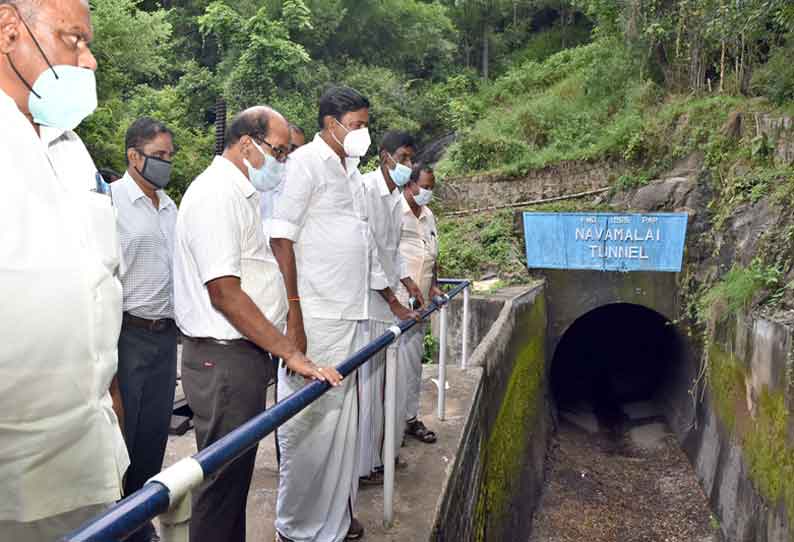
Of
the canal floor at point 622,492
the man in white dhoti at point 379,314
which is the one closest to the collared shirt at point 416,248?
the man in white dhoti at point 379,314

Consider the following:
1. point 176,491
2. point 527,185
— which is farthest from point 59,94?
point 527,185

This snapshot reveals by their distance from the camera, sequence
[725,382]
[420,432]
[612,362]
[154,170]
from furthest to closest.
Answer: [612,362]
[725,382]
[420,432]
[154,170]

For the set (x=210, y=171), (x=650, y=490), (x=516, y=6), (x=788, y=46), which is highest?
(x=516, y=6)

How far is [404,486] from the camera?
3436mm

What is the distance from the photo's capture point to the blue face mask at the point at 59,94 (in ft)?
4.65

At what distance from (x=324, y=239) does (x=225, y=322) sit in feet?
2.24

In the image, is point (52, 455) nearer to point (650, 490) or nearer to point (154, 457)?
point (154, 457)

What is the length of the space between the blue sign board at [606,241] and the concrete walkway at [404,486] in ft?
20.0

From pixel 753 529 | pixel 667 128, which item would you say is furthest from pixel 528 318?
pixel 667 128

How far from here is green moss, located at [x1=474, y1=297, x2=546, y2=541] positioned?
508cm

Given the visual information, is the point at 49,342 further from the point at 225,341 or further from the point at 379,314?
the point at 379,314

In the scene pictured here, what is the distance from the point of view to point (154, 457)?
2.82 metres

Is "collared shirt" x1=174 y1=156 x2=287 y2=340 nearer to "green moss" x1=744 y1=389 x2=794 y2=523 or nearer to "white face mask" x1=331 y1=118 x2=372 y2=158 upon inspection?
"white face mask" x1=331 y1=118 x2=372 y2=158

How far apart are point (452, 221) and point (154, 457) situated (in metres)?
10.4
